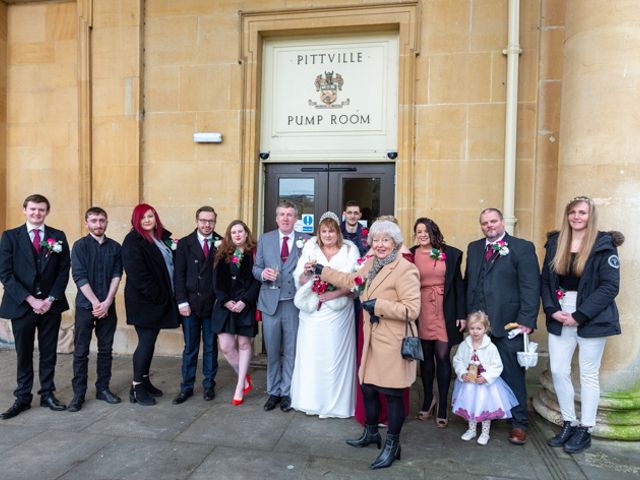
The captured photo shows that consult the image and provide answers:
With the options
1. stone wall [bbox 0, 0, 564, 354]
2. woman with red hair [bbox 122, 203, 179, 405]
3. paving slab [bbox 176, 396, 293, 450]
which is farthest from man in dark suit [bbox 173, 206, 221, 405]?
stone wall [bbox 0, 0, 564, 354]

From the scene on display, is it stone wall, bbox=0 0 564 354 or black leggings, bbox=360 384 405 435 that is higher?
stone wall, bbox=0 0 564 354

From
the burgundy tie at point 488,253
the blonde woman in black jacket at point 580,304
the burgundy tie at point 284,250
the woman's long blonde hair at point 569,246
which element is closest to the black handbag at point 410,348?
the burgundy tie at point 488,253

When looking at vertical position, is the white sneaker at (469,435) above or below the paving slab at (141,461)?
above

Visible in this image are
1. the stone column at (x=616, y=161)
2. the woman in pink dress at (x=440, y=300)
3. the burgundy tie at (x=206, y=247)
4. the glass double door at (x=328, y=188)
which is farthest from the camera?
the glass double door at (x=328, y=188)

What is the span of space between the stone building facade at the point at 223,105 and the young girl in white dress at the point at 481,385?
1.72 meters

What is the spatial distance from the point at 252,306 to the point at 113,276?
4.46 feet

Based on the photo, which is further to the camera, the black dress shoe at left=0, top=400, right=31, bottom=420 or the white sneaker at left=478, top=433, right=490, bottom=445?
the black dress shoe at left=0, top=400, right=31, bottom=420

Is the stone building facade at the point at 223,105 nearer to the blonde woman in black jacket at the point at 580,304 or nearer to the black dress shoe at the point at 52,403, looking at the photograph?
the blonde woman in black jacket at the point at 580,304

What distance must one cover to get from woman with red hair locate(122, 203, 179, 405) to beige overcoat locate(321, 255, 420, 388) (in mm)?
2156

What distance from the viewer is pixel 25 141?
6957 millimetres

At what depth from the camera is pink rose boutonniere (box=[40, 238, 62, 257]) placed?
4.62m

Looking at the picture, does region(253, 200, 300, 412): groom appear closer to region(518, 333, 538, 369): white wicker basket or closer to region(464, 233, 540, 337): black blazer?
region(464, 233, 540, 337): black blazer

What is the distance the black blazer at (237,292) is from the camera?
4742mm

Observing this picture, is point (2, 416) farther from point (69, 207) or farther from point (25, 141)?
point (25, 141)
